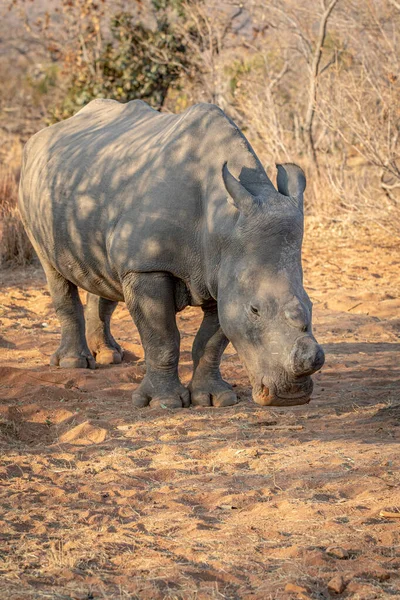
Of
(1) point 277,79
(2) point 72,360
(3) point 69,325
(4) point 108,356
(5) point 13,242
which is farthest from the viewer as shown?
(1) point 277,79

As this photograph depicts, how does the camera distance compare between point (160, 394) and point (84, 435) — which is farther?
point (160, 394)

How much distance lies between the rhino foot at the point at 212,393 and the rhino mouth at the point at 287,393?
1230mm

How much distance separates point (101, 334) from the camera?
728 cm

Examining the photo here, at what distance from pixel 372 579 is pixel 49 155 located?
449 centimetres

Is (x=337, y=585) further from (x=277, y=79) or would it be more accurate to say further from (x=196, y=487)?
(x=277, y=79)

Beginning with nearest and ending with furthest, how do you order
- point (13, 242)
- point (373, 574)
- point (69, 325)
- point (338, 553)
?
1. point (373, 574)
2. point (338, 553)
3. point (69, 325)
4. point (13, 242)

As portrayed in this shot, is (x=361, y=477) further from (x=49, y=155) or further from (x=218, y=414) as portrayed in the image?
(x=49, y=155)

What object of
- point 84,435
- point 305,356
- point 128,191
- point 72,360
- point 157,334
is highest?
point 128,191

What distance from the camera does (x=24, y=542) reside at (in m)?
3.64

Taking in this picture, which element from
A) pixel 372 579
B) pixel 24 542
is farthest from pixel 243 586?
pixel 24 542

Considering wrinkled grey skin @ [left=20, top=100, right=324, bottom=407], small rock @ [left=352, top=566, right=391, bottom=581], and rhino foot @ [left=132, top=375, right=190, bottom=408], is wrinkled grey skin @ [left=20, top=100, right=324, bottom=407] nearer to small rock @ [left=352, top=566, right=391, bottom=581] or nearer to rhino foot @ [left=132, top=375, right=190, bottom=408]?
rhino foot @ [left=132, top=375, right=190, bottom=408]

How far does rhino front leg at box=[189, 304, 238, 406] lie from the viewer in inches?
234

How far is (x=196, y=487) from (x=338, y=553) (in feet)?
3.36

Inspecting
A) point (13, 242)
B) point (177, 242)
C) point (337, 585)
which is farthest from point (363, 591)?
point (13, 242)
